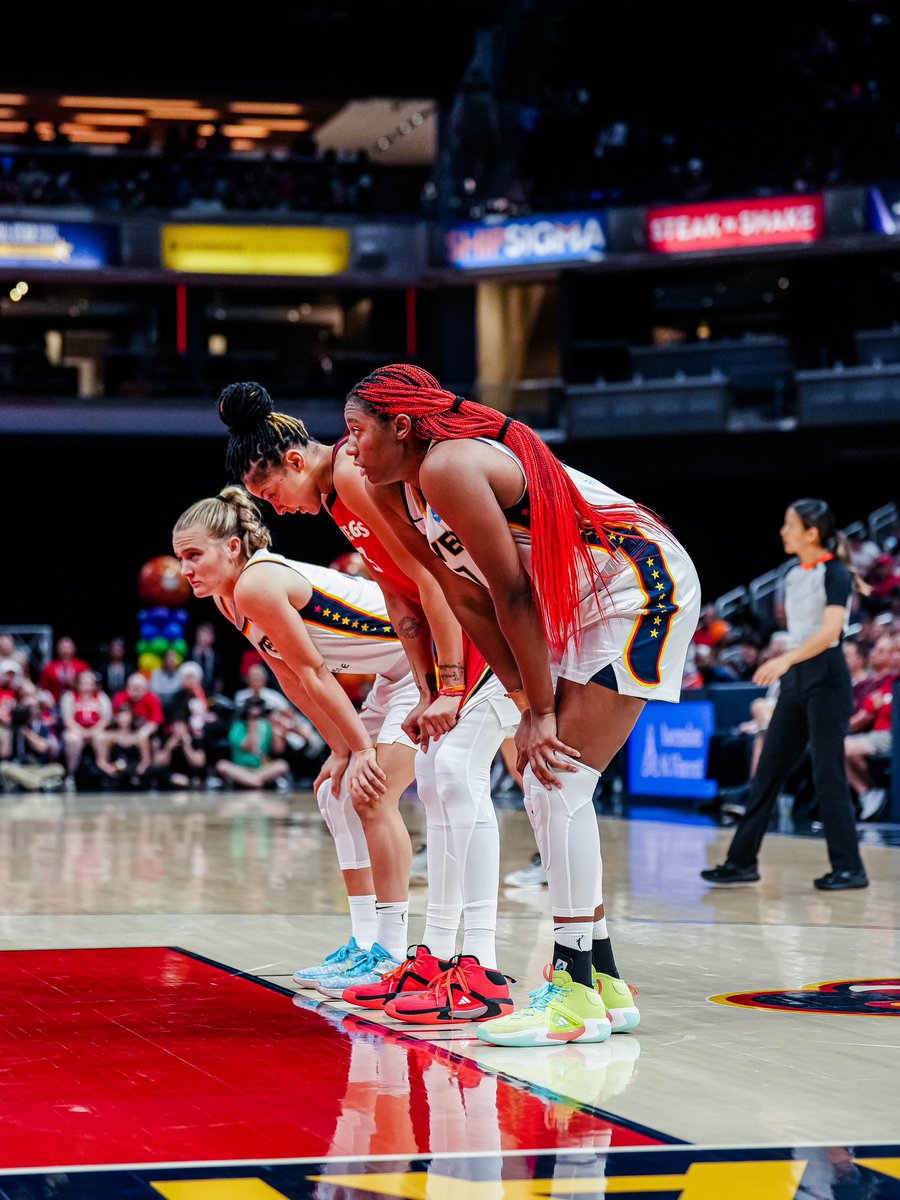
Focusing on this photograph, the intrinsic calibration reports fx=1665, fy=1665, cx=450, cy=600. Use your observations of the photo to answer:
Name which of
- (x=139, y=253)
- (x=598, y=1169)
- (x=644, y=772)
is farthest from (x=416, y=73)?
(x=598, y=1169)

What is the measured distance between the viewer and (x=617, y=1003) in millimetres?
4383

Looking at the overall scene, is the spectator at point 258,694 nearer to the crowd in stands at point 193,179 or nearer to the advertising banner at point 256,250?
the advertising banner at point 256,250

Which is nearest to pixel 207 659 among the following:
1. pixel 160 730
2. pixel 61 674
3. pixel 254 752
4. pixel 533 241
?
pixel 61 674

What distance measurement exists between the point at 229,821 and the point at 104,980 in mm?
7326

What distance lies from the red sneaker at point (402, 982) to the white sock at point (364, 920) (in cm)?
35

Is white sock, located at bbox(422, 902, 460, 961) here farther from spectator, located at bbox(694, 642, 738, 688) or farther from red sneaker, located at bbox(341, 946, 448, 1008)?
spectator, located at bbox(694, 642, 738, 688)

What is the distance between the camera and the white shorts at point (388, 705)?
527cm

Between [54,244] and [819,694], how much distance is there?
2182 centimetres

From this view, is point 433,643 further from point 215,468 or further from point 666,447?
point 215,468

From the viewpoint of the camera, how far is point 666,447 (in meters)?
26.6

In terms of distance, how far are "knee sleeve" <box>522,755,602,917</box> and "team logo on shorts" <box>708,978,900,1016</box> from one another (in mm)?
809

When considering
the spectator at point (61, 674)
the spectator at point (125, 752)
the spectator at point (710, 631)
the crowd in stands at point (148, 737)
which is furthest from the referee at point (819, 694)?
the spectator at point (61, 674)

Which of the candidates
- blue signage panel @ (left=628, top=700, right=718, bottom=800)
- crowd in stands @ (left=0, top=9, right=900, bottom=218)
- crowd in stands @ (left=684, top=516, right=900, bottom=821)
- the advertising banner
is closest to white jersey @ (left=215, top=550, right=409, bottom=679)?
crowd in stands @ (left=684, top=516, right=900, bottom=821)

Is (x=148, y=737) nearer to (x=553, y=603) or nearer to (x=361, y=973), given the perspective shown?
(x=361, y=973)
